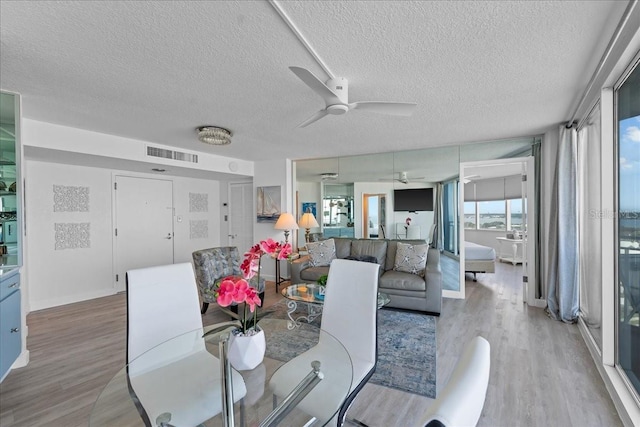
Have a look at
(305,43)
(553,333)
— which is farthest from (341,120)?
(553,333)

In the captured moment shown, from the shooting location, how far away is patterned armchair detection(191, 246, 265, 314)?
11.6ft

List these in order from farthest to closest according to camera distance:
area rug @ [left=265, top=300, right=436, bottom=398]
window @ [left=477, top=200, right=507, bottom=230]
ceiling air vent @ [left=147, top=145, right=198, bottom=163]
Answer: window @ [left=477, top=200, right=507, bottom=230]
ceiling air vent @ [left=147, top=145, right=198, bottom=163]
area rug @ [left=265, top=300, right=436, bottom=398]

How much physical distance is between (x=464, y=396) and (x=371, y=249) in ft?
13.2

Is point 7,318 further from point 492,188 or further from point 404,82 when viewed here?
point 492,188

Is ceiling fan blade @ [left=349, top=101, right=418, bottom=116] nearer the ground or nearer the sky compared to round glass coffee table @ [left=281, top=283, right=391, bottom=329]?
nearer the sky

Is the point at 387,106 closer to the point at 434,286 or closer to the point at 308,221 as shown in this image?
the point at 434,286

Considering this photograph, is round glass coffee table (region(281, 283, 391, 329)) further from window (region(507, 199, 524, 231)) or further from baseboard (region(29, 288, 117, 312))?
window (region(507, 199, 524, 231))

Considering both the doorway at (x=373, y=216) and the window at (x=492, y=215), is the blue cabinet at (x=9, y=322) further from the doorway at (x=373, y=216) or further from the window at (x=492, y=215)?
the window at (x=492, y=215)

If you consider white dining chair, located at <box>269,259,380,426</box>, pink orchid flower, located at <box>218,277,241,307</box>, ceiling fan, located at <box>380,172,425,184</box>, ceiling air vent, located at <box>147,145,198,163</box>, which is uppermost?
ceiling air vent, located at <box>147,145,198,163</box>

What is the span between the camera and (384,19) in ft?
4.97

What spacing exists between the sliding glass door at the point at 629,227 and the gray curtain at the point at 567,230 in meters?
1.20

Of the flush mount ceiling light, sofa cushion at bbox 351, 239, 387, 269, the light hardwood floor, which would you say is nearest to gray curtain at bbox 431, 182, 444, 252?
sofa cushion at bbox 351, 239, 387, 269

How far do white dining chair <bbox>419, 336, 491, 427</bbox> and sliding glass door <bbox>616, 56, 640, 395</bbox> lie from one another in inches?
84.2

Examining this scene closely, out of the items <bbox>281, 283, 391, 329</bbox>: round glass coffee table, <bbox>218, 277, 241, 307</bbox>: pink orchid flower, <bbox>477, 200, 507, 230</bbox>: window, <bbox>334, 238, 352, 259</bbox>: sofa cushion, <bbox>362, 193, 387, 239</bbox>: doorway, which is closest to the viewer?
<bbox>218, 277, 241, 307</bbox>: pink orchid flower
